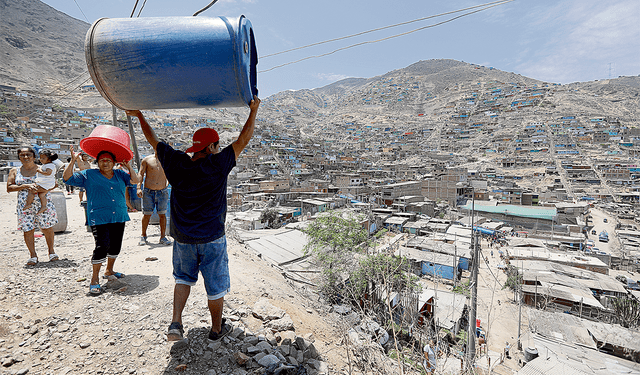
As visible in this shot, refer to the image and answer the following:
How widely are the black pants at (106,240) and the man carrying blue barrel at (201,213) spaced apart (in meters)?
1.25

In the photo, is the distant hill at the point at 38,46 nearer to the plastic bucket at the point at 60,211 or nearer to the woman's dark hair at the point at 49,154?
the plastic bucket at the point at 60,211

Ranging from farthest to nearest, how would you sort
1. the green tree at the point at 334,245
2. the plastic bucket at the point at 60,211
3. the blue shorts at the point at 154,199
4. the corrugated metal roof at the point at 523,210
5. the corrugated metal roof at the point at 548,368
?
the corrugated metal roof at the point at 523,210 < the green tree at the point at 334,245 < the corrugated metal roof at the point at 548,368 < the plastic bucket at the point at 60,211 < the blue shorts at the point at 154,199

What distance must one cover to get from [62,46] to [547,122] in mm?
135054

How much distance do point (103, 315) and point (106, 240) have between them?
73cm

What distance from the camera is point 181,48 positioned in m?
1.57

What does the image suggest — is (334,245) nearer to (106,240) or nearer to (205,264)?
(106,240)

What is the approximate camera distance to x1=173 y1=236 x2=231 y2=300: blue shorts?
1.75 m

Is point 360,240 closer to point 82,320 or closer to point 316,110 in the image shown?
point 82,320

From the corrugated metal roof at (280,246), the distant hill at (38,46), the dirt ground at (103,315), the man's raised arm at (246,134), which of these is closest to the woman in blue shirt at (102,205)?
the dirt ground at (103,315)

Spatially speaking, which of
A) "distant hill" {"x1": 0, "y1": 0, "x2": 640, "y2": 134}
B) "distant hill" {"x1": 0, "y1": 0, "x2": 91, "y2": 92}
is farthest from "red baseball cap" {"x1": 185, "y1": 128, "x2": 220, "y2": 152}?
"distant hill" {"x1": 0, "y1": 0, "x2": 91, "y2": 92}

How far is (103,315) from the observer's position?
83.4 inches

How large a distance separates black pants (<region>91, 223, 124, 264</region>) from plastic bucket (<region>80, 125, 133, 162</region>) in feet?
2.21

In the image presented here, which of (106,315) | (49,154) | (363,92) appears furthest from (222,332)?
(363,92)

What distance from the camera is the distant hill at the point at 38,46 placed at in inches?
2507
